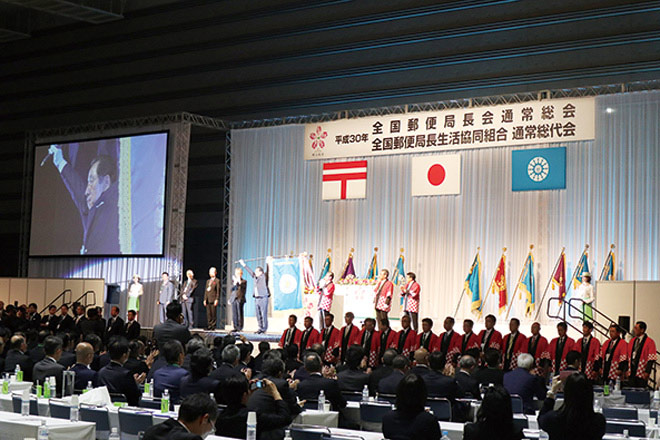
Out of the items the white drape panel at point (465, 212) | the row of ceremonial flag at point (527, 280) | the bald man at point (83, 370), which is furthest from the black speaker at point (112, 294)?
the bald man at point (83, 370)

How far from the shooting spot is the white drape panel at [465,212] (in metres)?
16.6

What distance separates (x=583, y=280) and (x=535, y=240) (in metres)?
2.18

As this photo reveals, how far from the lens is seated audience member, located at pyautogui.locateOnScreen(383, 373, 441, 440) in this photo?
4973 millimetres

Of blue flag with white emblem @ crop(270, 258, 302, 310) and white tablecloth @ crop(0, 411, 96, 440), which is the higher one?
blue flag with white emblem @ crop(270, 258, 302, 310)

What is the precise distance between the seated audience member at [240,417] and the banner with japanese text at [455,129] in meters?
13.0

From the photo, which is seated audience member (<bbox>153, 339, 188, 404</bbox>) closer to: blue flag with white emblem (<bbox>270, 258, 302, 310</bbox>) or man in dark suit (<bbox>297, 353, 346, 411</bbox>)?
man in dark suit (<bbox>297, 353, 346, 411</bbox>)

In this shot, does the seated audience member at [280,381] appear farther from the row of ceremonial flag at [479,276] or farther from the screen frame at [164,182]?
the screen frame at [164,182]

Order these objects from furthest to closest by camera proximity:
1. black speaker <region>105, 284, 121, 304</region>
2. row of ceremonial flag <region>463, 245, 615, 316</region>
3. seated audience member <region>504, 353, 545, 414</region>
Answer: black speaker <region>105, 284, 121, 304</region>, row of ceremonial flag <region>463, 245, 615, 316</region>, seated audience member <region>504, 353, 545, 414</region>

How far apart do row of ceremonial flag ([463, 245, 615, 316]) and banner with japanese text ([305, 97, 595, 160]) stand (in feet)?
7.56

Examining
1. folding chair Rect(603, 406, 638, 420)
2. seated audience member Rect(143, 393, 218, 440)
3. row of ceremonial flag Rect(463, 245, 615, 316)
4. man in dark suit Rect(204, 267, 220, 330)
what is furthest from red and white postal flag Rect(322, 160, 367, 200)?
seated audience member Rect(143, 393, 218, 440)

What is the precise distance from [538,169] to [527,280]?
89.6 inches

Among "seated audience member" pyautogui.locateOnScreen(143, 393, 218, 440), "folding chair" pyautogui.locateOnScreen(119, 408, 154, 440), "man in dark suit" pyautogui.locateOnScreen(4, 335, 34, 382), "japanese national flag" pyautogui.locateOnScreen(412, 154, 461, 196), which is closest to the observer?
"seated audience member" pyautogui.locateOnScreen(143, 393, 218, 440)

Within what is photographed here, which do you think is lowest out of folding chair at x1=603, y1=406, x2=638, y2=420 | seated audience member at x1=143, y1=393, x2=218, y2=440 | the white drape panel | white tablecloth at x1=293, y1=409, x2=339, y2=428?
white tablecloth at x1=293, y1=409, x2=339, y2=428

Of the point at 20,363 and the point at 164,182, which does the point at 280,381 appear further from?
the point at 164,182
